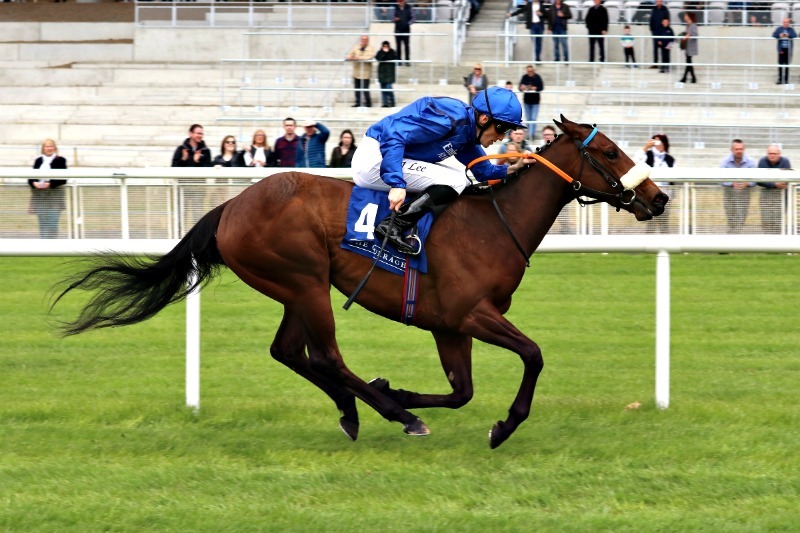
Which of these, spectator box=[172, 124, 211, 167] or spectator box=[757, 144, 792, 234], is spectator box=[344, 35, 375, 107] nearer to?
spectator box=[172, 124, 211, 167]

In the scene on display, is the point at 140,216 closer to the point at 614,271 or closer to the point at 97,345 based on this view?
the point at 97,345

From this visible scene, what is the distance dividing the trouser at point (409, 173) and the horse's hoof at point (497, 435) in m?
1.06

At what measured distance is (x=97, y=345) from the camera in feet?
24.7

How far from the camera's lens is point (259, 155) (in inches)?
483

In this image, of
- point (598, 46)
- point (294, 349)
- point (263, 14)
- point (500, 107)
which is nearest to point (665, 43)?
point (598, 46)

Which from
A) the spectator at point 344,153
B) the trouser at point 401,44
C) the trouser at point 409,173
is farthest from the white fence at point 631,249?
the trouser at point 401,44

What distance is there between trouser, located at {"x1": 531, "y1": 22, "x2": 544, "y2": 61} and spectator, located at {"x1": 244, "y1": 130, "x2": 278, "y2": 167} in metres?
6.69

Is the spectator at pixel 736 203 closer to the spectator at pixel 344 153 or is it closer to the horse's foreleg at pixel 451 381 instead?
the spectator at pixel 344 153

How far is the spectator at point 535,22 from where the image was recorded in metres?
18.0

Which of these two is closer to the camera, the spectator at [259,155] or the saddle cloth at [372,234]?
the saddle cloth at [372,234]

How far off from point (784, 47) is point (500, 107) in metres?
14.0

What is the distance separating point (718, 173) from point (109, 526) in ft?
17.6

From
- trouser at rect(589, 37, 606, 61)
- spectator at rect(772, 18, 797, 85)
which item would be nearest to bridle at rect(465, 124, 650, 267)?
trouser at rect(589, 37, 606, 61)

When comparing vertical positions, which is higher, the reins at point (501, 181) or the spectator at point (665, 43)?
the spectator at point (665, 43)
